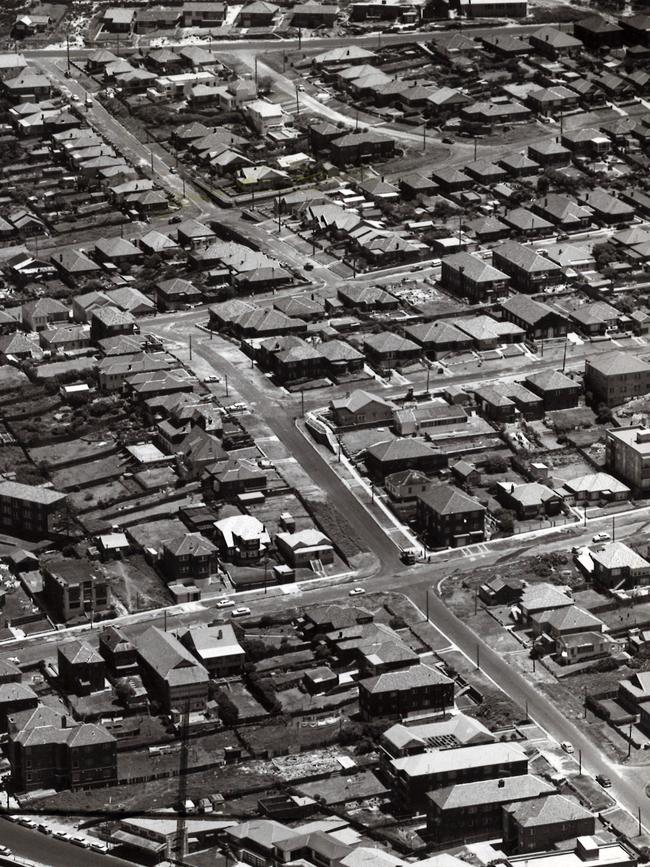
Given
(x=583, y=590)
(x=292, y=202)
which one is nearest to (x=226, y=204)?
(x=292, y=202)

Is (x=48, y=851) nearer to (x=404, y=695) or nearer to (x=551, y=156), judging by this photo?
(x=404, y=695)

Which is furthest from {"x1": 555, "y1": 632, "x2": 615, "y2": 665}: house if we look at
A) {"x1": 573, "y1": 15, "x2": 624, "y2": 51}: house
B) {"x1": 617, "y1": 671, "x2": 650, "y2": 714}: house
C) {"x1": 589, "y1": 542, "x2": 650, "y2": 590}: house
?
{"x1": 573, "y1": 15, "x2": 624, "y2": 51}: house

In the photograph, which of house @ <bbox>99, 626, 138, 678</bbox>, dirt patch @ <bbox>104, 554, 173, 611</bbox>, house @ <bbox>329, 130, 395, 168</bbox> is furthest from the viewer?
house @ <bbox>329, 130, 395, 168</bbox>

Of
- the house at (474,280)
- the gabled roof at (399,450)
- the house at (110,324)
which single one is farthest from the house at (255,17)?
the gabled roof at (399,450)

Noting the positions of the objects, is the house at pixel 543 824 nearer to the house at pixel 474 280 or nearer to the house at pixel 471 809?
the house at pixel 471 809

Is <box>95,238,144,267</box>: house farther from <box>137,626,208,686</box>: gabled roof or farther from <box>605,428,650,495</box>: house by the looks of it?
<box>137,626,208,686</box>: gabled roof

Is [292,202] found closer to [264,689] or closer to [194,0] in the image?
[194,0]

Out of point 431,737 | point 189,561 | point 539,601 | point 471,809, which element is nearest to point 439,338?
point 189,561
